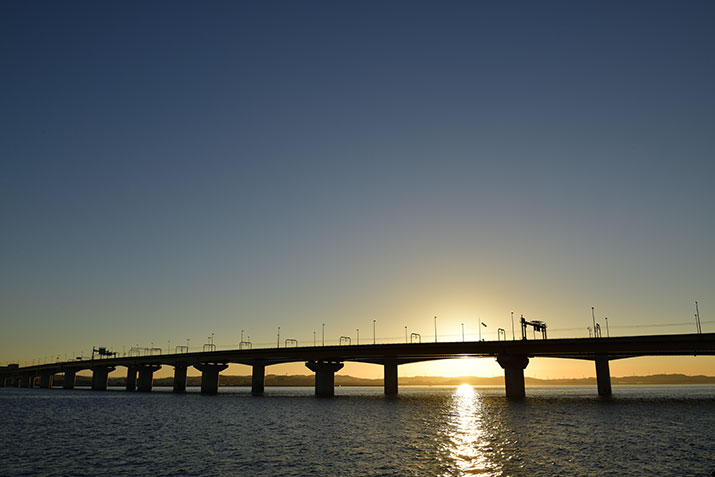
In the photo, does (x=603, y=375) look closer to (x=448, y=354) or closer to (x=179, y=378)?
(x=448, y=354)

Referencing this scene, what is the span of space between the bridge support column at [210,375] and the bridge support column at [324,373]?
42842 millimetres

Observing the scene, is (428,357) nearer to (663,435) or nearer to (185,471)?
(663,435)

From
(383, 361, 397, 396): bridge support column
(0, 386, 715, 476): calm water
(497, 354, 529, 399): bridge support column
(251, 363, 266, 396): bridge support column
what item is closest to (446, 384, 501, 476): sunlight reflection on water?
(0, 386, 715, 476): calm water

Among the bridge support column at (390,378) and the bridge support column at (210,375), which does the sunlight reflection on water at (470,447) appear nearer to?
the bridge support column at (390,378)

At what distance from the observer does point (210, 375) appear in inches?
6875

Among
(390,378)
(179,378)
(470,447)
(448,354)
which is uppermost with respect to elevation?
(448,354)

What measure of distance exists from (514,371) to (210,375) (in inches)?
4050

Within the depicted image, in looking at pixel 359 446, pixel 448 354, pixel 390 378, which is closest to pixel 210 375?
pixel 390 378

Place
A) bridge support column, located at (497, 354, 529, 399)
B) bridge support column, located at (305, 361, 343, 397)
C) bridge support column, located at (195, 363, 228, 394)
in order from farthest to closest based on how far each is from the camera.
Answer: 1. bridge support column, located at (195, 363, 228, 394)
2. bridge support column, located at (305, 361, 343, 397)
3. bridge support column, located at (497, 354, 529, 399)

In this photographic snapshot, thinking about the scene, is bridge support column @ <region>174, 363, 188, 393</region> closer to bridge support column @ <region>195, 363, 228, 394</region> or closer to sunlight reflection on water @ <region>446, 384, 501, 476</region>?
bridge support column @ <region>195, 363, 228, 394</region>

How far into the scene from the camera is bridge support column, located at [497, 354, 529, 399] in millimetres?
118375

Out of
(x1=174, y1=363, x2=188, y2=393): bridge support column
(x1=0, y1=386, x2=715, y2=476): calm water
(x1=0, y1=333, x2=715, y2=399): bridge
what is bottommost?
(x1=174, y1=363, x2=188, y2=393): bridge support column

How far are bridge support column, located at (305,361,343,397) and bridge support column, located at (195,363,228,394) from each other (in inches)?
1687

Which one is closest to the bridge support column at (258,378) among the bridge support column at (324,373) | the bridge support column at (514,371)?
the bridge support column at (324,373)
